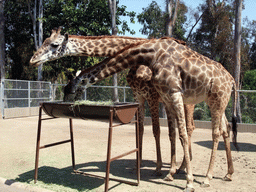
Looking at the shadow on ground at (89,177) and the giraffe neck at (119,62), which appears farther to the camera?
the shadow on ground at (89,177)

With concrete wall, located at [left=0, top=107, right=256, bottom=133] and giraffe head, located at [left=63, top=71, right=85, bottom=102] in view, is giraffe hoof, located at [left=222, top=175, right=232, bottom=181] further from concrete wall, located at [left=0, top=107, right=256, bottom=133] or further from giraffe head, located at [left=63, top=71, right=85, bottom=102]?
concrete wall, located at [left=0, top=107, right=256, bottom=133]

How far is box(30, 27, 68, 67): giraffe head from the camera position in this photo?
4324mm

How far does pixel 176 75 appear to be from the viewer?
14.6 feet

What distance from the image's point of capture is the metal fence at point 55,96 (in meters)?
11.2

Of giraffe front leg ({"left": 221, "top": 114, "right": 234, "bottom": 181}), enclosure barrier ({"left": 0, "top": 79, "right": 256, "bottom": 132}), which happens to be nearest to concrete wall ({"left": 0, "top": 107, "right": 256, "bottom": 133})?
enclosure barrier ({"left": 0, "top": 79, "right": 256, "bottom": 132})

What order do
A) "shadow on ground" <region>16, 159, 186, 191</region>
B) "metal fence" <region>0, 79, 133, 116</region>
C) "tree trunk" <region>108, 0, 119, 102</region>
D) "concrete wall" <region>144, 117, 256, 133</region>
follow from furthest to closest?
"metal fence" <region>0, 79, 133, 116</region>, "tree trunk" <region>108, 0, 119, 102</region>, "concrete wall" <region>144, 117, 256, 133</region>, "shadow on ground" <region>16, 159, 186, 191</region>

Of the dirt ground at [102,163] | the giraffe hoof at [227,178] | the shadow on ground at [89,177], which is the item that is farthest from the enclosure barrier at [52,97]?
the shadow on ground at [89,177]

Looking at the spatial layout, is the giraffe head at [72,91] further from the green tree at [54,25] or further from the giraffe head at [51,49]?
the green tree at [54,25]

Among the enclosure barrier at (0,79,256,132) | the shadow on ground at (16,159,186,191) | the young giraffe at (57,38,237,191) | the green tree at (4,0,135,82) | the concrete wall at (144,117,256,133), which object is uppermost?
the green tree at (4,0,135,82)

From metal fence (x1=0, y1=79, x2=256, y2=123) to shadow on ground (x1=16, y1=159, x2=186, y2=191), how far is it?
6.71 m

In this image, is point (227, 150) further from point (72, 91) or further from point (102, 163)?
point (72, 91)

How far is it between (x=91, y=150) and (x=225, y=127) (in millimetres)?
3750

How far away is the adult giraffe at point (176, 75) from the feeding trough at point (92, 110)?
0.45 meters

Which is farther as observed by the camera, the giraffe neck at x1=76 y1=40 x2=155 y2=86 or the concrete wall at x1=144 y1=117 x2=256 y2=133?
the concrete wall at x1=144 y1=117 x2=256 y2=133
